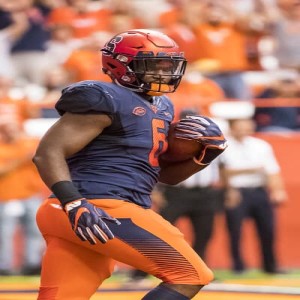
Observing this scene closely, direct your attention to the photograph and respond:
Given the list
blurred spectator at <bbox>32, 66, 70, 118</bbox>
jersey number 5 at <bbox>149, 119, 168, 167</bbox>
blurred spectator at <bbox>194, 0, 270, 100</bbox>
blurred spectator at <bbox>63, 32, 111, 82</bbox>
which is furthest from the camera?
blurred spectator at <bbox>194, 0, 270, 100</bbox>

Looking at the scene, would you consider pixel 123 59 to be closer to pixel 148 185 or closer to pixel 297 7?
pixel 148 185

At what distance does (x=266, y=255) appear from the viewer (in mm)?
9703

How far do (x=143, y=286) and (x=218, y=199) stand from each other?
124 centimetres

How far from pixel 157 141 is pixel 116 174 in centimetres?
26

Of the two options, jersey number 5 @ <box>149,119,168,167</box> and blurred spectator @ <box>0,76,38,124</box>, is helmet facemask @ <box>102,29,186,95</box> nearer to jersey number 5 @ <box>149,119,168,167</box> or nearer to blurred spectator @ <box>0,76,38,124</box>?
jersey number 5 @ <box>149,119,168,167</box>

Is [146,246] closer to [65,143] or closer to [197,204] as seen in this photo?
[65,143]

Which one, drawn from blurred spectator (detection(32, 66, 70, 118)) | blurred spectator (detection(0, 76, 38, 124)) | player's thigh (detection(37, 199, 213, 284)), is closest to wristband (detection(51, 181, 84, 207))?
player's thigh (detection(37, 199, 213, 284))

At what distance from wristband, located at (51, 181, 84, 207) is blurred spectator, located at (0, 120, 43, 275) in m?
4.69

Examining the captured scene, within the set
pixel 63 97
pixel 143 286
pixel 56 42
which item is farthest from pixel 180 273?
pixel 56 42

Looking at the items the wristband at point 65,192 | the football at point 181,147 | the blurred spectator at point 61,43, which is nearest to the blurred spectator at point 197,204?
the blurred spectator at point 61,43

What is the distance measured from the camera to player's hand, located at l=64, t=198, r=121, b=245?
4668mm

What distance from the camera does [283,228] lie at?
1014 cm

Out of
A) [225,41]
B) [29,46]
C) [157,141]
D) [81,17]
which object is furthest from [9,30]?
[157,141]

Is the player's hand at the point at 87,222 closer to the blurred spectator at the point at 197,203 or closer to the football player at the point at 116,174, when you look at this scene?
the football player at the point at 116,174
